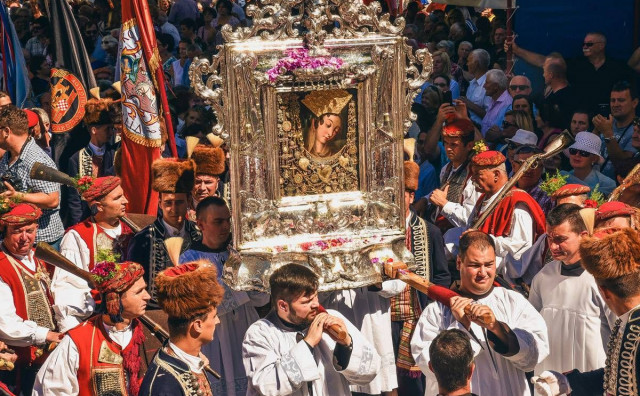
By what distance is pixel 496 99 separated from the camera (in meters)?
12.4

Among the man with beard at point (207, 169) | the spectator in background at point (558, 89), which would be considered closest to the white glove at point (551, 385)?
the man with beard at point (207, 169)

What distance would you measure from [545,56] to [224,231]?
5.46m

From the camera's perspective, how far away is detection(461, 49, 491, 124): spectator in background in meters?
12.6

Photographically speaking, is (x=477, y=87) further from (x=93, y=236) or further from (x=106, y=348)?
(x=106, y=348)

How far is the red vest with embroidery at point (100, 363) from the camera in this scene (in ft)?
22.4

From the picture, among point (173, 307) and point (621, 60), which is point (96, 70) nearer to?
point (621, 60)

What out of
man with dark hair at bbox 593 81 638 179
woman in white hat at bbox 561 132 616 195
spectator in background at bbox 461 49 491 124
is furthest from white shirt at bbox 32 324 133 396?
spectator in background at bbox 461 49 491 124

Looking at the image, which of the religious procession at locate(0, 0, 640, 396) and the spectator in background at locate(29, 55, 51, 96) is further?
the spectator in background at locate(29, 55, 51, 96)

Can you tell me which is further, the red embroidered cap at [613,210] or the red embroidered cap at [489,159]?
the red embroidered cap at [489,159]

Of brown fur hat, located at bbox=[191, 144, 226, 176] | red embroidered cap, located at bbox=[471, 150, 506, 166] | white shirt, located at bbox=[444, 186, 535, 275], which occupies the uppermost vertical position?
brown fur hat, located at bbox=[191, 144, 226, 176]

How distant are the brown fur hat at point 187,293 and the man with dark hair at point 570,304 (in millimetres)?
2644

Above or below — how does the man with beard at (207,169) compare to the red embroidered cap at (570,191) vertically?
above

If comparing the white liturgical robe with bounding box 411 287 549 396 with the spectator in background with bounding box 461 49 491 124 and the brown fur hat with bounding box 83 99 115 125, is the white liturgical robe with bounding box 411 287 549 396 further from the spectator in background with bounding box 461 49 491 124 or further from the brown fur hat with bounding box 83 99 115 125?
the spectator in background with bounding box 461 49 491 124

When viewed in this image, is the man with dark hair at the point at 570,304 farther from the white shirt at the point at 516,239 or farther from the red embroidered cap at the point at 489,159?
the red embroidered cap at the point at 489,159
